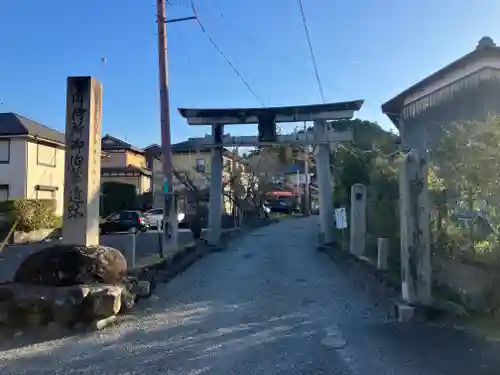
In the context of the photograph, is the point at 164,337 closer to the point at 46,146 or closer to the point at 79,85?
the point at 79,85

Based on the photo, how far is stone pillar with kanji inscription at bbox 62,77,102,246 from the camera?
8688mm

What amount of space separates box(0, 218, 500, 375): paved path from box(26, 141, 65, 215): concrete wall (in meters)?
22.5

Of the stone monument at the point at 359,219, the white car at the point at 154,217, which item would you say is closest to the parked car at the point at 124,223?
the white car at the point at 154,217

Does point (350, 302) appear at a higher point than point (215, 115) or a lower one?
lower

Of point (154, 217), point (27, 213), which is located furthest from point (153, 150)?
point (27, 213)

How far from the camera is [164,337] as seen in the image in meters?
6.81

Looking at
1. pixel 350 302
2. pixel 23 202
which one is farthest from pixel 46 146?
pixel 350 302

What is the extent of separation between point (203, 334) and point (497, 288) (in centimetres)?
388

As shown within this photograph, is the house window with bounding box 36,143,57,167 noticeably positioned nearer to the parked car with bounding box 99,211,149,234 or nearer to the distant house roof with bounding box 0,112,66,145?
the distant house roof with bounding box 0,112,66,145

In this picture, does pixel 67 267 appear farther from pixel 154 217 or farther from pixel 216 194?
pixel 154 217

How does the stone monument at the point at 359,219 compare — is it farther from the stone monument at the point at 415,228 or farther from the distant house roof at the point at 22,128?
the distant house roof at the point at 22,128

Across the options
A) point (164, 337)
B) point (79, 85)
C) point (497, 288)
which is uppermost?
point (79, 85)

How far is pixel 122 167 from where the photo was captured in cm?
4475

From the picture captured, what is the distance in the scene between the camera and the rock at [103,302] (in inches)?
280
